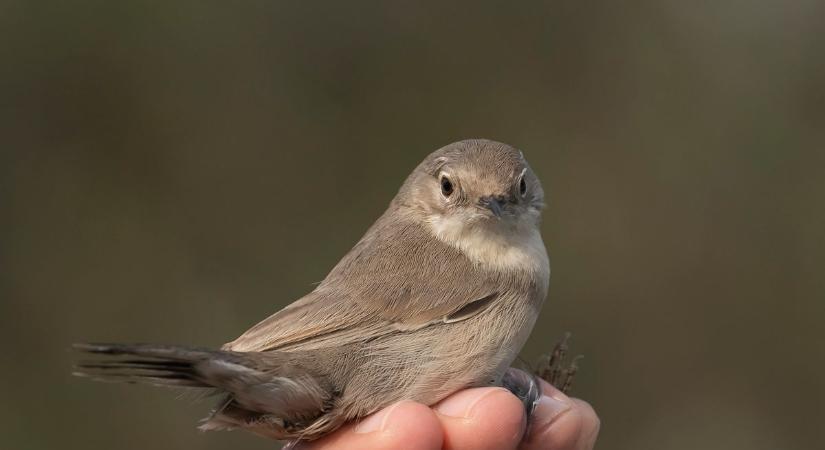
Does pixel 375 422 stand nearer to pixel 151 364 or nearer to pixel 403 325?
pixel 403 325

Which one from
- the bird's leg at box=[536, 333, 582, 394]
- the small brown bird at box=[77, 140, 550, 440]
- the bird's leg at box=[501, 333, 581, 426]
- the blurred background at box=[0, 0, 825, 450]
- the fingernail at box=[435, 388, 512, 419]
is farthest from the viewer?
the blurred background at box=[0, 0, 825, 450]

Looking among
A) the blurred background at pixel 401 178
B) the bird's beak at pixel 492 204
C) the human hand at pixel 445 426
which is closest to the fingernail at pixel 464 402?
the human hand at pixel 445 426

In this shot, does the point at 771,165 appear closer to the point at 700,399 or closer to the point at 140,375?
the point at 700,399

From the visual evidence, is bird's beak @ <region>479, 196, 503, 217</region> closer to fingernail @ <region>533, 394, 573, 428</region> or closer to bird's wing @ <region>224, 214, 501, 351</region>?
bird's wing @ <region>224, 214, 501, 351</region>

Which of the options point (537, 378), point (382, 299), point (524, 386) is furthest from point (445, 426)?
point (537, 378)

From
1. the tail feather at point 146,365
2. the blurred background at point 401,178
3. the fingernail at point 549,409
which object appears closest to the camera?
the tail feather at point 146,365

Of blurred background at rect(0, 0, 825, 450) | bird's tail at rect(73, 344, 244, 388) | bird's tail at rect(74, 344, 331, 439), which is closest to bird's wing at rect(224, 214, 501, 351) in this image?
bird's tail at rect(74, 344, 331, 439)

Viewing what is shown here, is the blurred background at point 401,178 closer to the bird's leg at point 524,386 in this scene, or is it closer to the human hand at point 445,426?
the bird's leg at point 524,386
